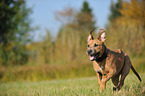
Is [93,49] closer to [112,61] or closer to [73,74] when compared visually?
[112,61]

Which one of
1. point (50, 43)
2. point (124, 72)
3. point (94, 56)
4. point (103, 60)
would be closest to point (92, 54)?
point (94, 56)

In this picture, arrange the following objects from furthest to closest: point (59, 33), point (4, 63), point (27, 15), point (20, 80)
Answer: point (27, 15) → point (59, 33) → point (4, 63) → point (20, 80)

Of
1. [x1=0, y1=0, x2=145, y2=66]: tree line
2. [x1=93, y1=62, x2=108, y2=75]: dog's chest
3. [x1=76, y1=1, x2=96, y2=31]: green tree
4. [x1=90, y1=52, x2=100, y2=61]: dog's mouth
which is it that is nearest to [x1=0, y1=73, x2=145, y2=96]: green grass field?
[x1=93, y1=62, x2=108, y2=75]: dog's chest

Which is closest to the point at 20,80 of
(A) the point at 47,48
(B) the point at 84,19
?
(A) the point at 47,48

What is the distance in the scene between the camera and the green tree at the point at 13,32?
10.3m

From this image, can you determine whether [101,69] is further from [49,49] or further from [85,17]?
[85,17]

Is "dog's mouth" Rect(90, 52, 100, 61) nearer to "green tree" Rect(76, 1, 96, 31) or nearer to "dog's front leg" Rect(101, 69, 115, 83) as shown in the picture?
"dog's front leg" Rect(101, 69, 115, 83)

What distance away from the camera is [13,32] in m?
13.2

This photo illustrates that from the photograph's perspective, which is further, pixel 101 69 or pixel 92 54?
pixel 101 69

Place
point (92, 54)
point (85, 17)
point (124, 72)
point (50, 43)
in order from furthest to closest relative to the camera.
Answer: point (85, 17) → point (50, 43) → point (124, 72) → point (92, 54)

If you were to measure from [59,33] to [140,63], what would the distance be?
6642 millimetres

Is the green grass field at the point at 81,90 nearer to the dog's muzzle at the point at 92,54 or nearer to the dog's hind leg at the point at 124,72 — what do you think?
the dog's hind leg at the point at 124,72

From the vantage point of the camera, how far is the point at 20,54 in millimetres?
14094

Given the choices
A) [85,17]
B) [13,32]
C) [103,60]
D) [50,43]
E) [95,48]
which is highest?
[85,17]
